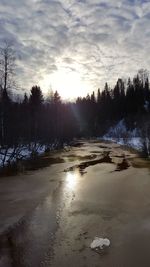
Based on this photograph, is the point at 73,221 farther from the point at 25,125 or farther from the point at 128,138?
the point at 128,138

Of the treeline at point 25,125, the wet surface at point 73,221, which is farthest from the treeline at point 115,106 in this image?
the wet surface at point 73,221

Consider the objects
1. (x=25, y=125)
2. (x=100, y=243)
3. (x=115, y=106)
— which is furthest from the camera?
(x=115, y=106)

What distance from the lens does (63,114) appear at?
195 feet

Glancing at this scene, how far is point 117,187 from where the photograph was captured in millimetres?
12891

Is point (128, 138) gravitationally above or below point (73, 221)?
above

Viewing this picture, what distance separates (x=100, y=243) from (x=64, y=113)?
5507 cm

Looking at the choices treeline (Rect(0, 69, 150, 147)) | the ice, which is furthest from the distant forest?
the ice

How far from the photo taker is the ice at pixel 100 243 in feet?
21.9

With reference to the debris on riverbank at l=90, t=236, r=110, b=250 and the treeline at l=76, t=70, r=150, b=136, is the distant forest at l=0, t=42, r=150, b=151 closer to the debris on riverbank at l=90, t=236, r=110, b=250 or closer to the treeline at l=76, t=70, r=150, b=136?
the treeline at l=76, t=70, r=150, b=136

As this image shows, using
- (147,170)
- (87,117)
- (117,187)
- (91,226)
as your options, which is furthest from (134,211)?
(87,117)

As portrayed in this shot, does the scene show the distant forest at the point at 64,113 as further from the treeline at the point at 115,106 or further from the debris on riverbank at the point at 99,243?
the debris on riverbank at the point at 99,243

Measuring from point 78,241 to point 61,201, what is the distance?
3579 millimetres

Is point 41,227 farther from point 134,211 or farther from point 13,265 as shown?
point 134,211

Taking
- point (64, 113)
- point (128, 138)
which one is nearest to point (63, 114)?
point (64, 113)
